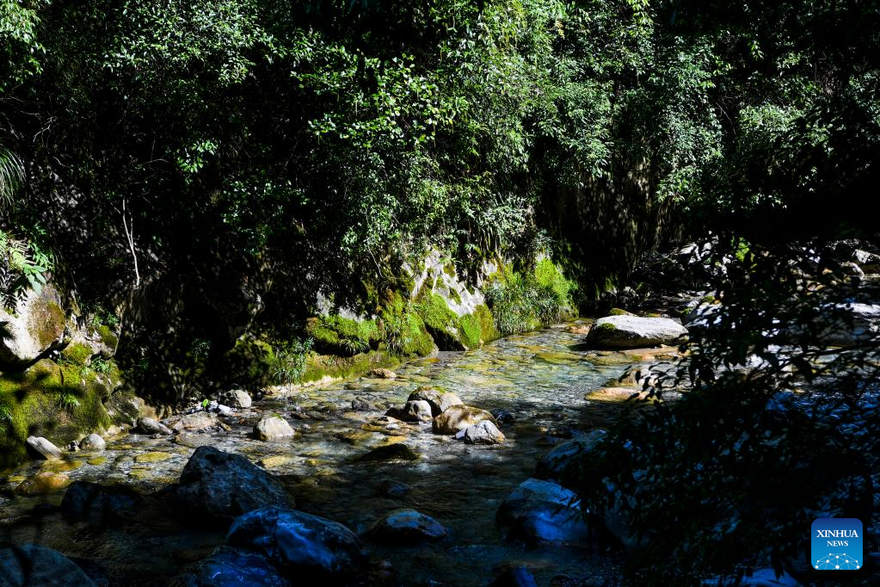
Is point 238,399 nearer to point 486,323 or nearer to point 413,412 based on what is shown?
point 413,412

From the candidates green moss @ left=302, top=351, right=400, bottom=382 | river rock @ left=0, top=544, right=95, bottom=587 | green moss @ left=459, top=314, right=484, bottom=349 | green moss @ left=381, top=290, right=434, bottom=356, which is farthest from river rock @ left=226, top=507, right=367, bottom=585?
green moss @ left=459, top=314, right=484, bottom=349

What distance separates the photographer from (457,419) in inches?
276

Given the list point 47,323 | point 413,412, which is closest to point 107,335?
point 47,323

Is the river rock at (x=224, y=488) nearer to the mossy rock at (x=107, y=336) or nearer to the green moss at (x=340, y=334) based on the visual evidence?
the mossy rock at (x=107, y=336)

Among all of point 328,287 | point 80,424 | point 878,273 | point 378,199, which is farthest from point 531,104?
point 878,273

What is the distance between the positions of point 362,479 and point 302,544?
1.73m

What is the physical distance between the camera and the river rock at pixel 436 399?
7.62 meters

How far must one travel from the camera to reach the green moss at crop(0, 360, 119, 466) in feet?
19.3

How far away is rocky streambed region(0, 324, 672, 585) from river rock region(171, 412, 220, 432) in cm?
2

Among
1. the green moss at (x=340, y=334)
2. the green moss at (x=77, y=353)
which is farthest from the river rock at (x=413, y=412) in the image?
the green moss at (x=77, y=353)

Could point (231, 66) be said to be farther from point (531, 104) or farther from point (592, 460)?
point (592, 460)

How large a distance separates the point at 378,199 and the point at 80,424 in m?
4.59

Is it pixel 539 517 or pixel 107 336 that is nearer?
pixel 539 517

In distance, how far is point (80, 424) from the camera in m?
6.47
